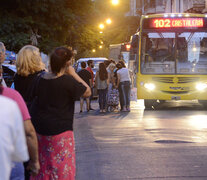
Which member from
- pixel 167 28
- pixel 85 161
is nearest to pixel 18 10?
pixel 167 28

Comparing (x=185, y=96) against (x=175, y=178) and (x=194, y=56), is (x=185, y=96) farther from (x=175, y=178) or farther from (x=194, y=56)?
A: (x=175, y=178)

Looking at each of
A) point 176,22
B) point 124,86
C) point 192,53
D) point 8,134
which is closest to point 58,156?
point 8,134

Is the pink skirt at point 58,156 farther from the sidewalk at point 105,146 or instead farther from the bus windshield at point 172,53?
the bus windshield at point 172,53

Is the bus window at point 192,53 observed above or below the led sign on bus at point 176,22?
below

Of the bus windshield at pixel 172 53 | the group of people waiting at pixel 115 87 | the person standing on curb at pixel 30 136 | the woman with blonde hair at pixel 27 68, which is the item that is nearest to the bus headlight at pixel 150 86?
the bus windshield at pixel 172 53

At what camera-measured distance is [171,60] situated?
1833 centimetres

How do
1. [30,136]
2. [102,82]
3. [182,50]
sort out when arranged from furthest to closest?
[182,50], [102,82], [30,136]

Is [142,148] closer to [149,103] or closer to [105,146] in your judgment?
[105,146]

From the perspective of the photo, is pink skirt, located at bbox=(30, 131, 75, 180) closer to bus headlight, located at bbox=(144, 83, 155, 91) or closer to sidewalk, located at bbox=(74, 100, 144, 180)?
sidewalk, located at bbox=(74, 100, 144, 180)

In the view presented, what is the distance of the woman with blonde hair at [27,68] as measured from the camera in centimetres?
551

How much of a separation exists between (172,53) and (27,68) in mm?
13087

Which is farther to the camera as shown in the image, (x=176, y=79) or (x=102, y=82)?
(x=176, y=79)

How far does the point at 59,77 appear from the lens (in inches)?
203

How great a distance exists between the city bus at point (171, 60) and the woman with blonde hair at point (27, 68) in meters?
12.6
